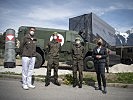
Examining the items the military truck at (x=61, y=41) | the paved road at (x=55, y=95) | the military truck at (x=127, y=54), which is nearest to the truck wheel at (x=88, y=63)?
the military truck at (x=61, y=41)

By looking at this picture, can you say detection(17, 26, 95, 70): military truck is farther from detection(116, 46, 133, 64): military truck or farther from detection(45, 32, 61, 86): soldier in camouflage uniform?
detection(116, 46, 133, 64): military truck

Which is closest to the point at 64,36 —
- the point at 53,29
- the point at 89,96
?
the point at 53,29

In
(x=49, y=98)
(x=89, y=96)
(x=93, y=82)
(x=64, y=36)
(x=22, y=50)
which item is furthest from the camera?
(x=64, y=36)

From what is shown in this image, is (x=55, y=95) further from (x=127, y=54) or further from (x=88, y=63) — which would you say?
(x=127, y=54)

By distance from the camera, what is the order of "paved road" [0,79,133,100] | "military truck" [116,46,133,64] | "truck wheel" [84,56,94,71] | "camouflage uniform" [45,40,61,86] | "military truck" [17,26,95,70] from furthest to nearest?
"military truck" [116,46,133,64] < "military truck" [17,26,95,70] < "truck wheel" [84,56,94,71] < "camouflage uniform" [45,40,61,86] < "paved road" [0,79,133,100]

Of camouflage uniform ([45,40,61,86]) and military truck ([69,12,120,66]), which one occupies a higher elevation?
military truck ([69,12,120,66])

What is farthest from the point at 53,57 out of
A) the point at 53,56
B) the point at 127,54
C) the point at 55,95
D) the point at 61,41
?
the point at 127,54

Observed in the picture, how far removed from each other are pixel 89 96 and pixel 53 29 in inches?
311

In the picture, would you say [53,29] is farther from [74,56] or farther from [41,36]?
[74,56]

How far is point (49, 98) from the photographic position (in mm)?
5871

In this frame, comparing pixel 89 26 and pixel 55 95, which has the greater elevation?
pixel 89 26

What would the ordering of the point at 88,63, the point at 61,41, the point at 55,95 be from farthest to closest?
the point at 61,41, the point at 88,63, the point at 55,95

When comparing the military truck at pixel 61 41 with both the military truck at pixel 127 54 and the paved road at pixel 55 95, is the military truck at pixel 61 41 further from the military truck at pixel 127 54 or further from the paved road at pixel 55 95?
the military truck at pixel 127 54

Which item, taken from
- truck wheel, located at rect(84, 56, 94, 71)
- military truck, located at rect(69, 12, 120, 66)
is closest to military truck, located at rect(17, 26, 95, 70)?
truck wheel, located at rect(84, 56, 94, 71)
